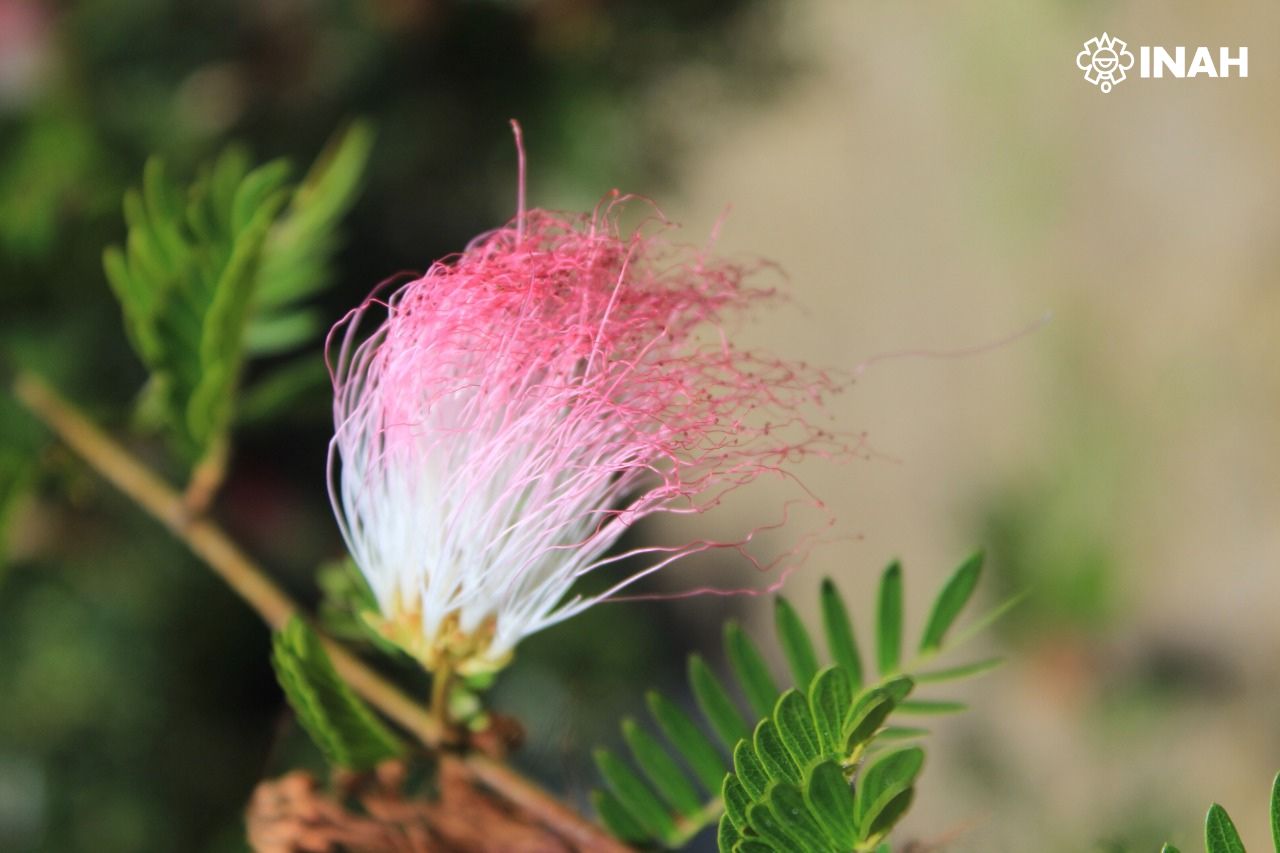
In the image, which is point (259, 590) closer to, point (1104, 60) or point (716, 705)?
point (716, 705)

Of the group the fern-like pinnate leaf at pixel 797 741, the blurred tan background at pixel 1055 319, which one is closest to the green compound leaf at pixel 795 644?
the fern-like pinnate leaf at pixel 797 741

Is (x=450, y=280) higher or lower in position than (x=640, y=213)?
lower

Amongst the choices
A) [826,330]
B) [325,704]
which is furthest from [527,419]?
[826,330]

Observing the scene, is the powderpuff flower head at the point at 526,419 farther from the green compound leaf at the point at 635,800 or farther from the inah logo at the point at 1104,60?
the inah logo at the point at 1104,60

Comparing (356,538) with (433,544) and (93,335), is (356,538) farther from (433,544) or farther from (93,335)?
(93,335)

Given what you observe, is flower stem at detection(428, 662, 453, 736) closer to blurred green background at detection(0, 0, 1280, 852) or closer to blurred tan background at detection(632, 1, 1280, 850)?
blurred green background at detection(0, 0, 1280, 852)

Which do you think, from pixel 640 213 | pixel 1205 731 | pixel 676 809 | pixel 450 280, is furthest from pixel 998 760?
pixel 450 280
